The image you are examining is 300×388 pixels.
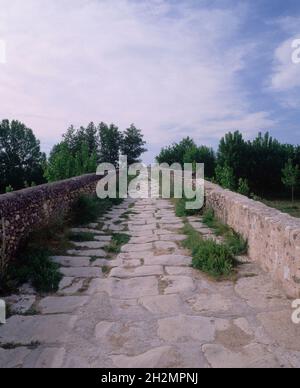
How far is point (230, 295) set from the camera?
12.5 feet

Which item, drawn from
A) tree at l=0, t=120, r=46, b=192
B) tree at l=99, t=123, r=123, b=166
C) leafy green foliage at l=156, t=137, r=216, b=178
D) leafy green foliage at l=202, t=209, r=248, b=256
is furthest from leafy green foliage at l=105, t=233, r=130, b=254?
tree at l=99, t=123, r=123, b=166

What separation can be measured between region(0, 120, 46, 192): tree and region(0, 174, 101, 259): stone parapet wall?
44.2m

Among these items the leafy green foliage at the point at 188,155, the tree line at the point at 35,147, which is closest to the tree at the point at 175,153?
the leafy green foliage at the point at 188,155

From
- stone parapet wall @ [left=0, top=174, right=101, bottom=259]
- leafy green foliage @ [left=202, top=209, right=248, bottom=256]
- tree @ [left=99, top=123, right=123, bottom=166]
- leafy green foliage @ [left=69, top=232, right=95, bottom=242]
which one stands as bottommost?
leafy green foliage @ [left=69, top=232, right=95, bottom=242]

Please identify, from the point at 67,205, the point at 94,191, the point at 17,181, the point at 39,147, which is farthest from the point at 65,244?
the point at 39,147

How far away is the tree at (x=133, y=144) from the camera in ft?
177

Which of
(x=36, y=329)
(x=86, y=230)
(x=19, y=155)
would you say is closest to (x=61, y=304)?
(x=36, y=329)

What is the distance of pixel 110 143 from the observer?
54.8m

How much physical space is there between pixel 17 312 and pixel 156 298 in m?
1.38

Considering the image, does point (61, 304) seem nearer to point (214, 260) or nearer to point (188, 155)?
point (214, 260)

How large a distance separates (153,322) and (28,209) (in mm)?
3043

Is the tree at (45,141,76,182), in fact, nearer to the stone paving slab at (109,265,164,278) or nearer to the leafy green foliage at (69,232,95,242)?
the leafy green foliage at (69,232,95,242)

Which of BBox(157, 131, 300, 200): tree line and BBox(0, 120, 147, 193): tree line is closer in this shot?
BBox(157, 131, 300, 200): tree line

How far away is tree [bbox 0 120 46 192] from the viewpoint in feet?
163
